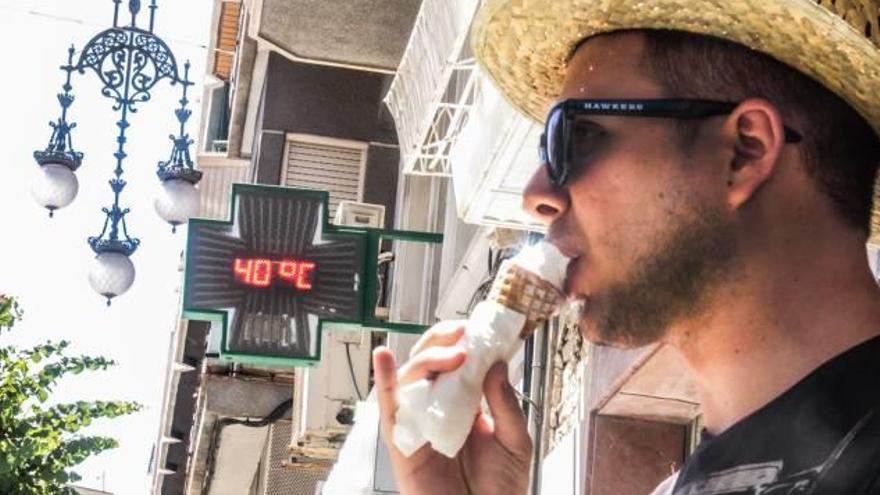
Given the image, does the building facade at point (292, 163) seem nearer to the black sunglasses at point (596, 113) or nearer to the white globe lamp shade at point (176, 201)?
the white globe lamp shade at point (176, 201)

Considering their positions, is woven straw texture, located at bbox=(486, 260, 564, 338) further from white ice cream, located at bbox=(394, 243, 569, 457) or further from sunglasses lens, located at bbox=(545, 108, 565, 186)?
sunglasses lens, located at bbox=(545, 108, 565, 186)

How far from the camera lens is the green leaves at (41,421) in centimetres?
1521

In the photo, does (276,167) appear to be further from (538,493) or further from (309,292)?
(538,493)

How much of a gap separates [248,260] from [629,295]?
396 inches

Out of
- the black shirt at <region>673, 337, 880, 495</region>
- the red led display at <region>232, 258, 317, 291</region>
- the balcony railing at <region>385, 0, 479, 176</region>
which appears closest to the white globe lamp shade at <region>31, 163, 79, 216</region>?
the red led display at <region>232, 258, 317, 291</region>

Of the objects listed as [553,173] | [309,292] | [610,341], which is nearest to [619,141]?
[553,173]

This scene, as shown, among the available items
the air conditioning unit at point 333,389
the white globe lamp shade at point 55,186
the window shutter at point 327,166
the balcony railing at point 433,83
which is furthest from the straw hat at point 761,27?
the window shutter at point 327,166

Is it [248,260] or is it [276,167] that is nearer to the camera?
[248,260]

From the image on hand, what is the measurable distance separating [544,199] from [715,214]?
266mm

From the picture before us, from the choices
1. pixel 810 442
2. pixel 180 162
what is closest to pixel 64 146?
pixel 180 162

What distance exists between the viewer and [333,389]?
16359 millimetres

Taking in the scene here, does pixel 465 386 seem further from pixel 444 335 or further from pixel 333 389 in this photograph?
pixel 333 389

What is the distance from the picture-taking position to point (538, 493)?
9.25 meters

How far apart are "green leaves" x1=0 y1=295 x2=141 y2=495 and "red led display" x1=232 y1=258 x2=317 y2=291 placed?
10.5 feet
